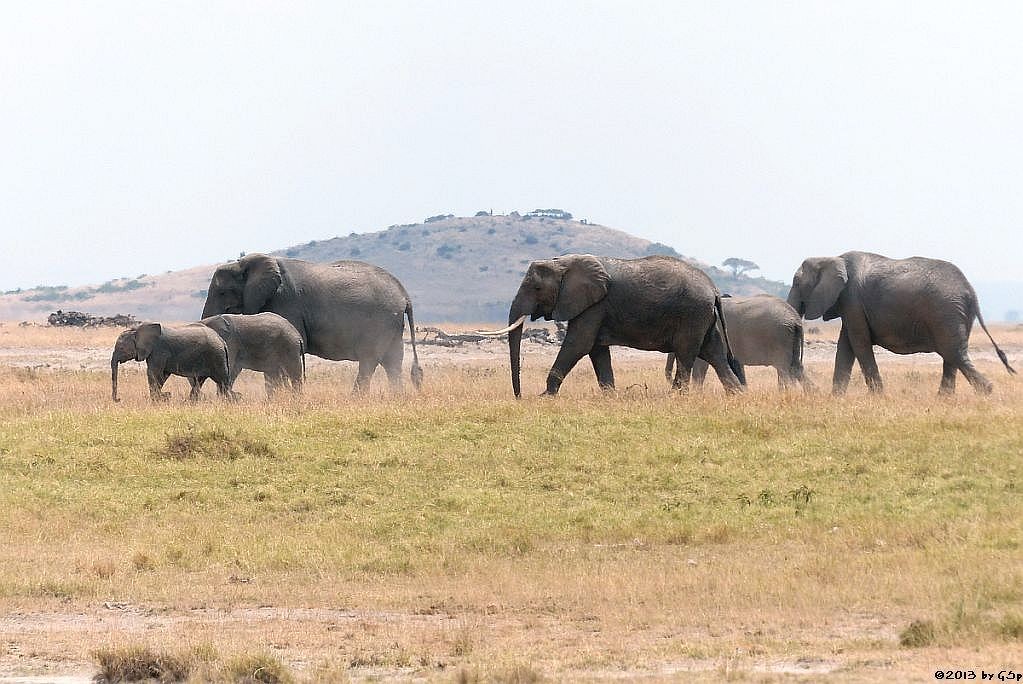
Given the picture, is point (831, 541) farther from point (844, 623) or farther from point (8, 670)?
point (8, 670)

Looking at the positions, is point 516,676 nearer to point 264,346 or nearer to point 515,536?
point 515,536

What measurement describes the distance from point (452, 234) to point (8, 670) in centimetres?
17818

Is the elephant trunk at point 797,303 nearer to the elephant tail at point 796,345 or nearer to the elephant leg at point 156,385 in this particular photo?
the elephant tail at point 796,345

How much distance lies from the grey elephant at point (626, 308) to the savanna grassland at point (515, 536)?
901 mm

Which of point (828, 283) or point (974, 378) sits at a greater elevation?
point (828, 283)

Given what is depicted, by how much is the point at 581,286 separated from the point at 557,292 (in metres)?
0.47

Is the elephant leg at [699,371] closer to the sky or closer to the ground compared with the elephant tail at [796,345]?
→ closer to the ground

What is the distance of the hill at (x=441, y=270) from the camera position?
484ft

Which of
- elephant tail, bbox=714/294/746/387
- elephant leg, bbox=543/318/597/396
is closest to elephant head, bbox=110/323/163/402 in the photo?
elephant leg, bbox=543/318/597/396

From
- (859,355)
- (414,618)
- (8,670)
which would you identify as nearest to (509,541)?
(414,618)

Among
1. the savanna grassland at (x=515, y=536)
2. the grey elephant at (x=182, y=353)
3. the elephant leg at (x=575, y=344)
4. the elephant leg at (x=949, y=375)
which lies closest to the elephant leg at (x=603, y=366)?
the elephant leg at (x=575, y=344)

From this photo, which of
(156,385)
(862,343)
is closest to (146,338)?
(156,385)

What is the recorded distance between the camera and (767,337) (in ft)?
83.5

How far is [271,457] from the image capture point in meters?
16.9
